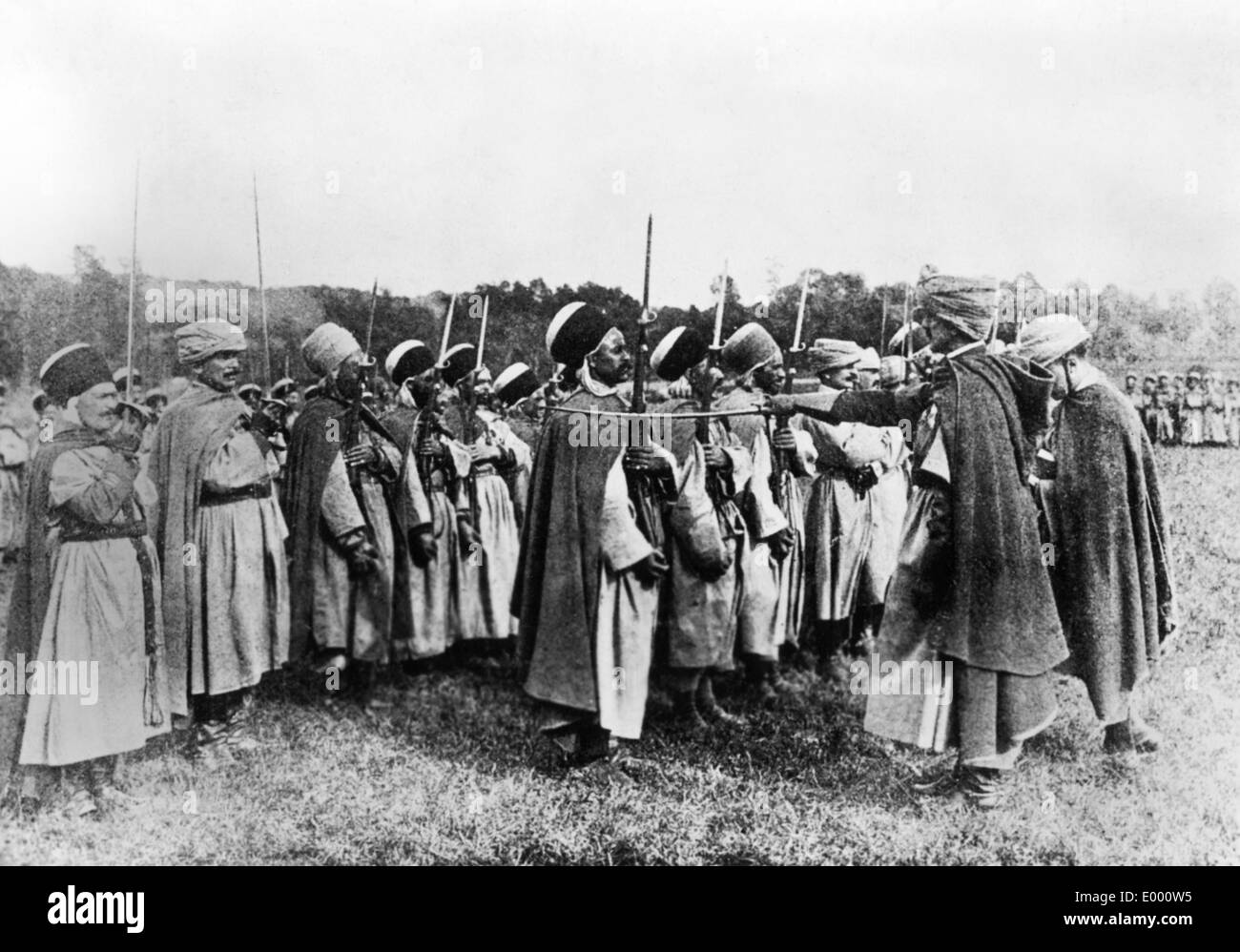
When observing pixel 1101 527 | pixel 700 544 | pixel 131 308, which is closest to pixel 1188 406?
pixel 1101 527

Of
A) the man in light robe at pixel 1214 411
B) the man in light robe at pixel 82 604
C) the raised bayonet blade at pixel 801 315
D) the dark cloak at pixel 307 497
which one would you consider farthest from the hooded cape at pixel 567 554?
the man in light robe at pixel 1214 411

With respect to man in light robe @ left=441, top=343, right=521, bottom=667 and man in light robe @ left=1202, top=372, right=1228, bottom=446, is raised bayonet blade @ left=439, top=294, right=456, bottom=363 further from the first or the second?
man in light robe @ left=1202, top=372, right=1228, bottom=446

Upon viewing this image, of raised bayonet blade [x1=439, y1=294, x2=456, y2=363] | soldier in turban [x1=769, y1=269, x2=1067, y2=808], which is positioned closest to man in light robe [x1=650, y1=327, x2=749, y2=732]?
soldier in turban [x1=769, y1=269, x2=1067, y2=808]

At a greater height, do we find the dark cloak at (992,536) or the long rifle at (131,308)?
the long rifle at (131,308)

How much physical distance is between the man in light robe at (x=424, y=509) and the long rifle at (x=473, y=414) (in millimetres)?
50

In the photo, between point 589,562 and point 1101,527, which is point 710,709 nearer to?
point 589,562

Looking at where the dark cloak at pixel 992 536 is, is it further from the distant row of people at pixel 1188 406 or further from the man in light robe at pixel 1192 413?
the man in light robe at pixel 1192 413

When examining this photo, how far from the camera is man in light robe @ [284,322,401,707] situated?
598cm

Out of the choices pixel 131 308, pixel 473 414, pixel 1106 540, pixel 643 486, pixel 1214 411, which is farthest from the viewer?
pixel 473 414

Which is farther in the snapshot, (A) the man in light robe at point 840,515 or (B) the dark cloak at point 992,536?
(A) the man in light robe at point 840,515

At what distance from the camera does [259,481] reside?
586cm

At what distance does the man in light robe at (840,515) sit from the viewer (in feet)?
20.5

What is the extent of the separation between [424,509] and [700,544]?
150cm

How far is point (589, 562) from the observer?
564 cm
